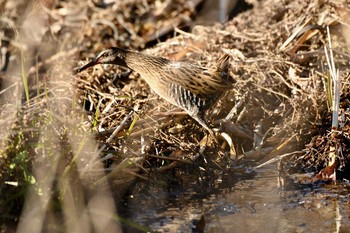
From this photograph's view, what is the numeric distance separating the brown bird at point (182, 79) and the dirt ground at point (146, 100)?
22 centimetres

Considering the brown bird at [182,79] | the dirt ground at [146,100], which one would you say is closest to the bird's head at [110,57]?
the brown bird at [182,79]

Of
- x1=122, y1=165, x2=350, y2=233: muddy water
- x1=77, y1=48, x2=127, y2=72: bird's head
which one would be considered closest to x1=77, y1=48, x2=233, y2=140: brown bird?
x1=77, y1=48, x2=127, y2=72: bird's head

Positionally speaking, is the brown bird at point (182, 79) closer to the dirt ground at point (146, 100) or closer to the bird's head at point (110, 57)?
the bird's head at point (110, 57)

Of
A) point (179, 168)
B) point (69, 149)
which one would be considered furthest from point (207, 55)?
point (69, 149)

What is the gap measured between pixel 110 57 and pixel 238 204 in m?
1.60

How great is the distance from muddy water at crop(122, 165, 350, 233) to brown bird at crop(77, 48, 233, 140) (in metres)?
0.46

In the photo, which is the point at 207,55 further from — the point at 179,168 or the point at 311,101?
the point at 179,168

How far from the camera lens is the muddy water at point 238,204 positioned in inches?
172

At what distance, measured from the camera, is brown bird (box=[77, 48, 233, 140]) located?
17.6 feet

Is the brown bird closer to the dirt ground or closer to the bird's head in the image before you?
the bird's head

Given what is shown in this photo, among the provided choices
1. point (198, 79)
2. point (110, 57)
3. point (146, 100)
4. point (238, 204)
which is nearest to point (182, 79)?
point (198, 79)

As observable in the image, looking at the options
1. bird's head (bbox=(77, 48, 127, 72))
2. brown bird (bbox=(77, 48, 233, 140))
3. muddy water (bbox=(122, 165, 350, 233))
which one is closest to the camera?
muddy water (bbox=(122, 165, 350, 233))

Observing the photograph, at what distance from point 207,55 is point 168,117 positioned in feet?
3.67

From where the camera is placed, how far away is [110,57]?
18.4ft
